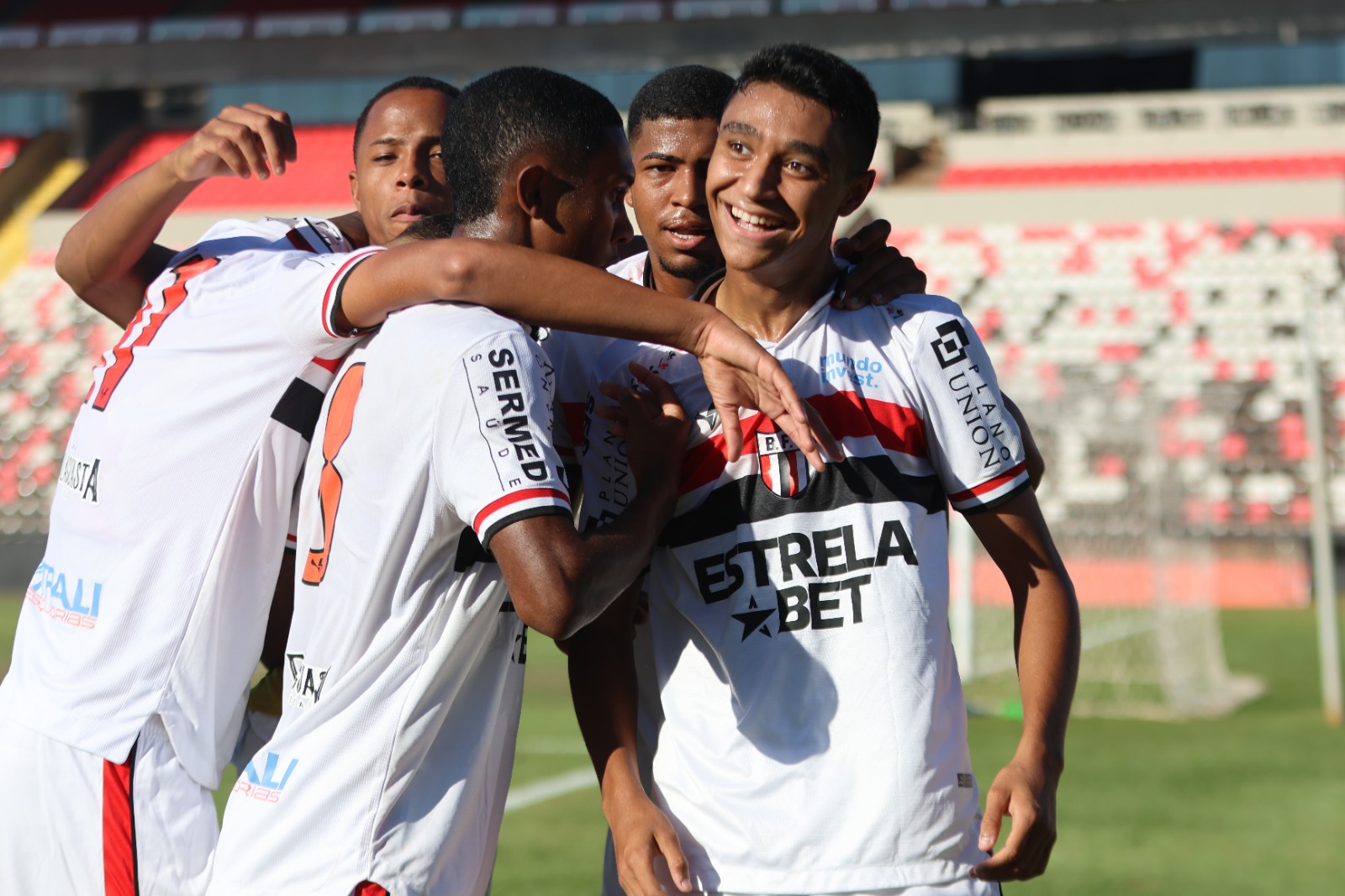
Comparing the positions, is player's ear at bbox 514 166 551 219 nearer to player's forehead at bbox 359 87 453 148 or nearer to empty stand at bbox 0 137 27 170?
player's forehead at bbox 359 87 453 148

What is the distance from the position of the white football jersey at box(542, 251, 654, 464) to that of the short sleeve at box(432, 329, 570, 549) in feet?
1.02

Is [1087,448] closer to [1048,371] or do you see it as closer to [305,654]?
[1048,371]

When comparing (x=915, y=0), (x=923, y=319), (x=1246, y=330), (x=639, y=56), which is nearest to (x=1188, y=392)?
(x=1246, y=330)

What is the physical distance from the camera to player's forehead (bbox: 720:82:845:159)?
219 centimetres

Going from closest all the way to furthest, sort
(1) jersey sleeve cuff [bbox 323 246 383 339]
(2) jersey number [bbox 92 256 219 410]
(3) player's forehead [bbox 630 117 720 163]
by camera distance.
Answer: (1) jersey sleeve cuff [bbox 323 246 383 339]
(2) jersey number [bbox 92 256 219 410]
(3) player's forehead [bbox 630 117 720 163]

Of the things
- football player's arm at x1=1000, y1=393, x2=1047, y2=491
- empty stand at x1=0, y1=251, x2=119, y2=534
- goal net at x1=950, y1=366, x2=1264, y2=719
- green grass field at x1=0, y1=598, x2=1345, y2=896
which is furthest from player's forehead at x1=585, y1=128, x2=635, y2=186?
empty stand at x1=0, y1=251, x2=119, y2=534

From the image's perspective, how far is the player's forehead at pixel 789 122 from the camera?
7.17ft

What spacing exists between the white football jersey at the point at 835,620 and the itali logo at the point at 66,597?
94 cm

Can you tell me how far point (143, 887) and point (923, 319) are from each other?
1.63m

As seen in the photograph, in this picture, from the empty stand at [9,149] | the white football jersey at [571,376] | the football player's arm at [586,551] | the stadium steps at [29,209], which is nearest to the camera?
the football player's arm at [586,551]

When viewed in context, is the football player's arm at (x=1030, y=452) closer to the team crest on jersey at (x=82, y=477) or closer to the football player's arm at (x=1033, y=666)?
the football player's arm at (x=1033, y=666)

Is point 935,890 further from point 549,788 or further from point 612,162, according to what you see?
point 549,788

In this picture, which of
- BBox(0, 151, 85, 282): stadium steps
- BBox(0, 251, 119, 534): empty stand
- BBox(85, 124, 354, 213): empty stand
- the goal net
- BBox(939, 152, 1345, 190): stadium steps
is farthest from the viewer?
BBox(0, 151, 85, 282): stadium steps

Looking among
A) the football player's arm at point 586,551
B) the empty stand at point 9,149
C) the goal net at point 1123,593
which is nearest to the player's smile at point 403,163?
the football player's arm at point 586,551
